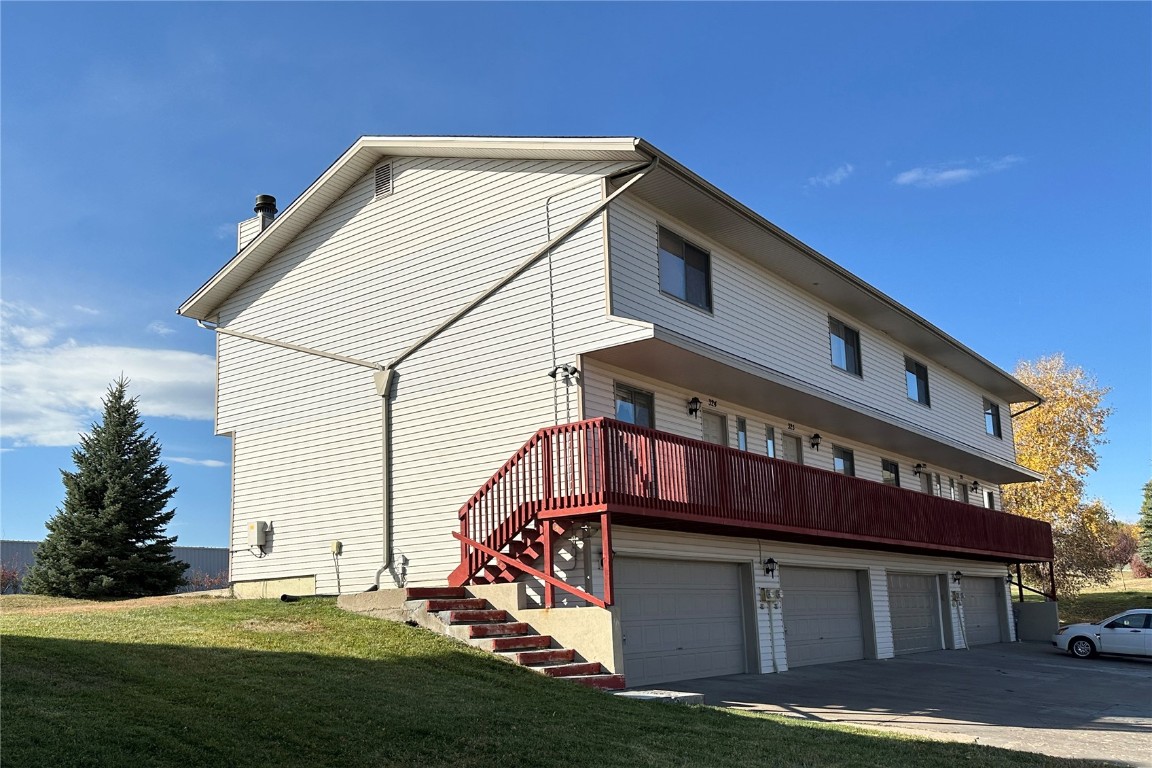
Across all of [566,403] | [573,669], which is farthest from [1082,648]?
[573,669]

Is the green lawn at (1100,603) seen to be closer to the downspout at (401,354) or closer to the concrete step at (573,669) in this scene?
the downspout at (401,354)

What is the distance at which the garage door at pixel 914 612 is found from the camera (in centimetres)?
2431

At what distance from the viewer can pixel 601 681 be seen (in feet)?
40.9

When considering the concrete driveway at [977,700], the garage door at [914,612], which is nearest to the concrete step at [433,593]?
the concrete driveway at [977,700]

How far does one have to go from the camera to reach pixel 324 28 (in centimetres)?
1655

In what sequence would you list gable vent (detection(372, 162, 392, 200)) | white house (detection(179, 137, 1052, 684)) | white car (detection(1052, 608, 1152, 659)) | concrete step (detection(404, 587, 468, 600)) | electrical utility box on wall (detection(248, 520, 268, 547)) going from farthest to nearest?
white car (detection(1052, 608, 1152, 659)) < electrical utility box on wall (detection(248, 520, 268, 547)) < gable vent (detection(372, 162, 392, 200)) < white house (detection(179, 137, 1052, 684)) < concrete step (detection(404, 587, 468, 600))

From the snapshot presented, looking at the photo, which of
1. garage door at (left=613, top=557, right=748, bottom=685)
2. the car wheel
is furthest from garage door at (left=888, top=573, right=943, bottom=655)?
garage door at (left=613, top=557, right=748, bottom=685)

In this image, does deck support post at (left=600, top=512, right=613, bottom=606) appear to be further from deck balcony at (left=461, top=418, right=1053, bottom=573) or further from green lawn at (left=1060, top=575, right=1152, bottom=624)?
green lawn at (left=1060, top=575, right=1152, bottom=624)

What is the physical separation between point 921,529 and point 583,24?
13500 millimetres

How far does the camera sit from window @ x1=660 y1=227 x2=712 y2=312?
17.1 meters

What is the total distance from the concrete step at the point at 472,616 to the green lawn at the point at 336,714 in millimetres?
466

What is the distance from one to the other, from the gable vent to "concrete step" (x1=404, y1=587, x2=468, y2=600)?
8098 millimetres

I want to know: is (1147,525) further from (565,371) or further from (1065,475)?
(565,371)

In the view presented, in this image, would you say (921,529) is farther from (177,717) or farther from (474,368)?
(177,717)
